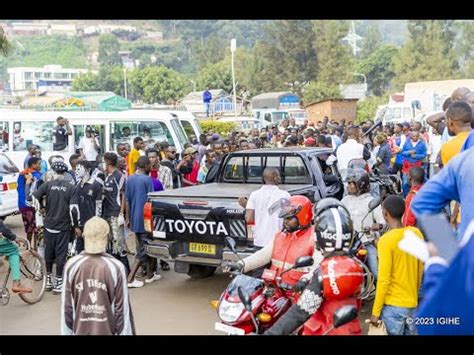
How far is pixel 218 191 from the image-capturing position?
7461 millimetres

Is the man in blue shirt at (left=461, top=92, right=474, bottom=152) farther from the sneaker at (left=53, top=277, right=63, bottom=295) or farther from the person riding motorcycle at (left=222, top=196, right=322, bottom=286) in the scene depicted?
the sneaker at (left=53, top=277, right=63, bottom=295)

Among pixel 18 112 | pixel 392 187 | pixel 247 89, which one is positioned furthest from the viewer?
pixel 247 89

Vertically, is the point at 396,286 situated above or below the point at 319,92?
below

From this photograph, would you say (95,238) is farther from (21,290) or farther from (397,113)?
(397,113)

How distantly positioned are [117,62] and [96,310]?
181906mm

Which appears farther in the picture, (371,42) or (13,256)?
(371,42)

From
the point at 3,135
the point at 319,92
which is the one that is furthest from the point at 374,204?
the point at 319,92

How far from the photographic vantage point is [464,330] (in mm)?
2438

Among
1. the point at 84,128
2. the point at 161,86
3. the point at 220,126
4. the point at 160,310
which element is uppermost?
the point at 161,86

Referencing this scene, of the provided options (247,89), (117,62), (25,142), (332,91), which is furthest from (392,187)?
(117,62)

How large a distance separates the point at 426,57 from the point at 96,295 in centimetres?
6161

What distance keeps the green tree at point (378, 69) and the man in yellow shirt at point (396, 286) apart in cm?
9880
